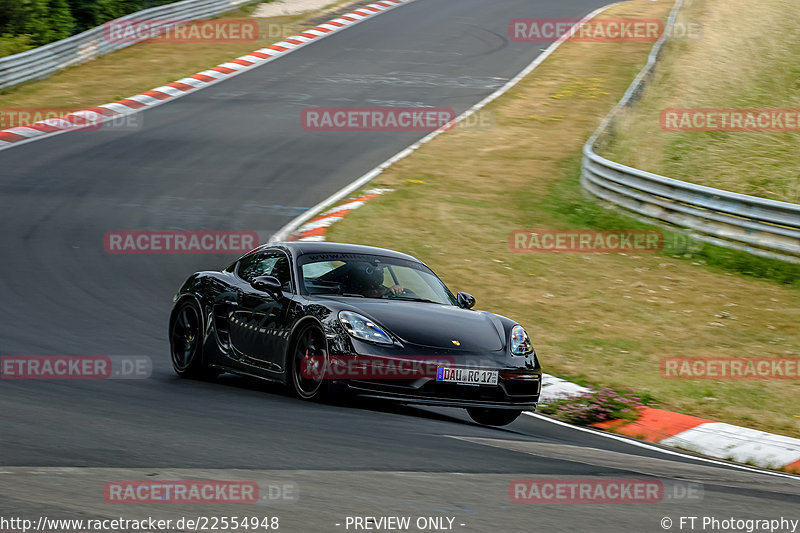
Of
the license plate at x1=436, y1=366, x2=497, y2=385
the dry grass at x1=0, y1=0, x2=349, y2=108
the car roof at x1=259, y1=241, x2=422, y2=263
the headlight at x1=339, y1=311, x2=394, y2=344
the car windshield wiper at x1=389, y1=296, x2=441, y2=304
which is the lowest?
the dry grass at x1=0, y1=0, x2=349, y2=108

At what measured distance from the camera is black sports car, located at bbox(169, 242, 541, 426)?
7992mm

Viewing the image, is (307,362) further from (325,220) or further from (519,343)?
(325,220)

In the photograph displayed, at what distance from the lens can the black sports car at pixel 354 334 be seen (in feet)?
26.2

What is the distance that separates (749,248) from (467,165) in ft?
23.4

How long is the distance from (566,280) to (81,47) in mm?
19287

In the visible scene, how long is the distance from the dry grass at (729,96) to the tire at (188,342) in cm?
1199

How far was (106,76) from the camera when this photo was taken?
2834 cm

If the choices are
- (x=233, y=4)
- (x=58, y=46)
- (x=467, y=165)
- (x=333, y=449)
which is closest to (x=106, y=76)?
(x=58, y=46)

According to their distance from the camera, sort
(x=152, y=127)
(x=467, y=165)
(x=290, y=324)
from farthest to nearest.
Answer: (x=152, y=127) → (x=467, y=165) → (x=290, y=324)

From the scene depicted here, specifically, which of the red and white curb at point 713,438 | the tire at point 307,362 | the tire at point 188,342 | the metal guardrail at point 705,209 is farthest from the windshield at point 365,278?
the metal guardrail at point 705,209

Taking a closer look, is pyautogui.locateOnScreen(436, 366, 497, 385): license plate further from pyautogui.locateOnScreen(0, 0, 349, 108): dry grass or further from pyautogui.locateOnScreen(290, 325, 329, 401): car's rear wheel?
pyautogui.locateOnScreen(0, 0, 349, 108): dry grass

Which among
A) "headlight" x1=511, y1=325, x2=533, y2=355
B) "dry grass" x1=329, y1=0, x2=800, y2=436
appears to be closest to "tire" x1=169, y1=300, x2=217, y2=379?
"headlight" x1=511, y1=325, x2=533, y2=355

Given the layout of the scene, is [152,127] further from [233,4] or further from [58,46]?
[233,4]

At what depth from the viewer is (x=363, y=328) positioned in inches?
319
